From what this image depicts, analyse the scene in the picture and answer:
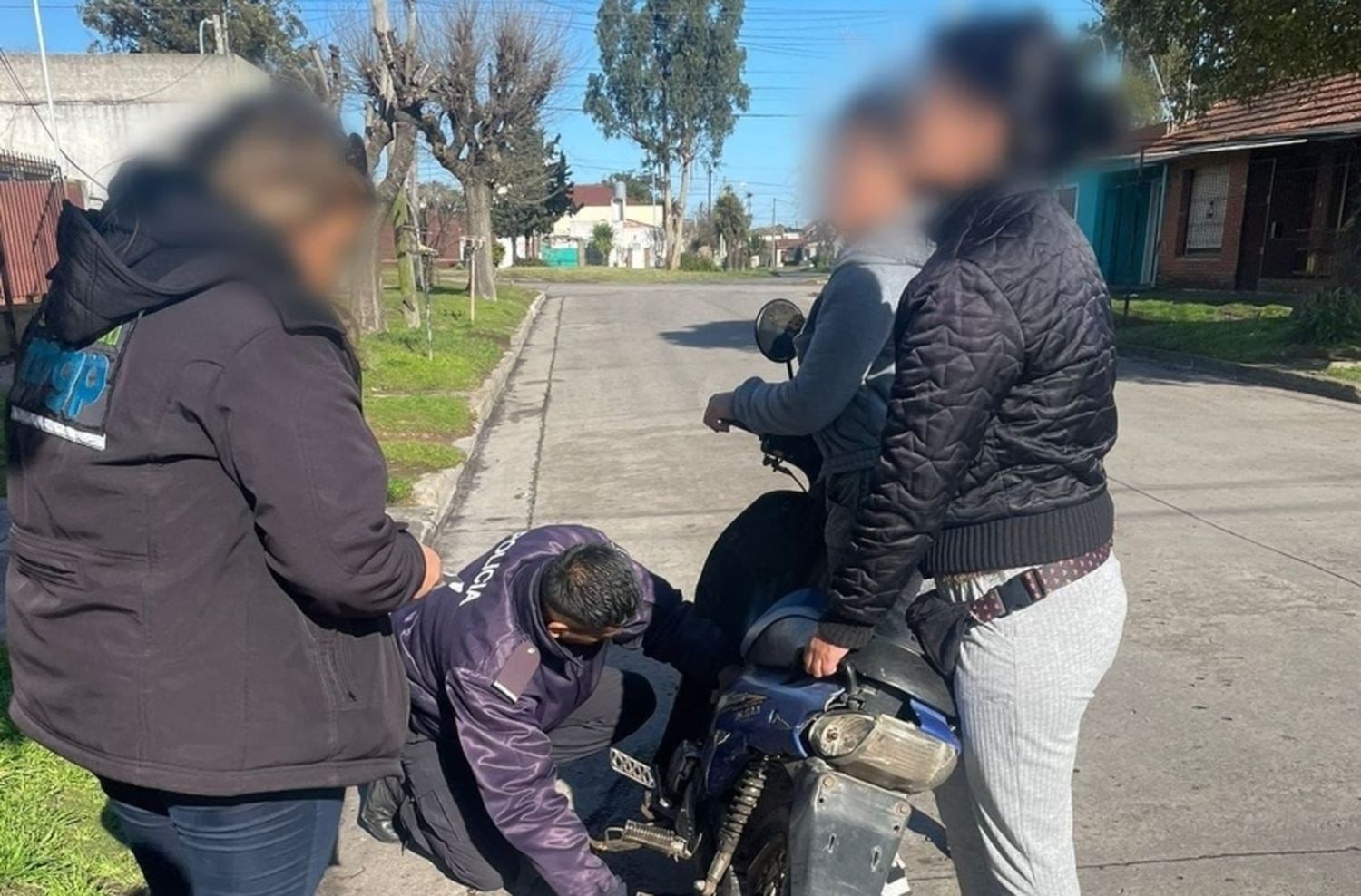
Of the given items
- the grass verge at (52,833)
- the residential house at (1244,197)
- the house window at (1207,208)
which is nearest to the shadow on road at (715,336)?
the residential house at (1244,197)

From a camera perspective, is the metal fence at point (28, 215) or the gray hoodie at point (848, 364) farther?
the metal fence at point (28, 215)

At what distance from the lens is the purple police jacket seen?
250cm

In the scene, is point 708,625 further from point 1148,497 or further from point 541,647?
point 1148,497

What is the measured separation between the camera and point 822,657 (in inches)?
77.8

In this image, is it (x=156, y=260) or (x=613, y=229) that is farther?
(x=613, y=229)

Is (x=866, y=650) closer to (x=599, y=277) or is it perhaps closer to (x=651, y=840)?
(x=651, y=840)

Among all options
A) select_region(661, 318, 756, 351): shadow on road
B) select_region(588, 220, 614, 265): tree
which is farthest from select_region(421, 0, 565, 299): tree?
select_region(588, 220, 614, 265): tree

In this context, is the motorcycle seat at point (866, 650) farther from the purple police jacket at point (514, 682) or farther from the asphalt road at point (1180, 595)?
the asphalt road at point (1180, 595)

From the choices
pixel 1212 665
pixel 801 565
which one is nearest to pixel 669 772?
pixel 801 565

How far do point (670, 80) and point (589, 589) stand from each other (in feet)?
192

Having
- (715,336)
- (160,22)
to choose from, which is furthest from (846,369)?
(160,22)

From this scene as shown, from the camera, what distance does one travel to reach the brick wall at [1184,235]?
19.6 m

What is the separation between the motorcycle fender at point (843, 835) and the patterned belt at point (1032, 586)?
40 cm

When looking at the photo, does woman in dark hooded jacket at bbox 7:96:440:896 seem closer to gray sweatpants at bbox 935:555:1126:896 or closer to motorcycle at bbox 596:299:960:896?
motorcycle at bbox 596:299:960:896
